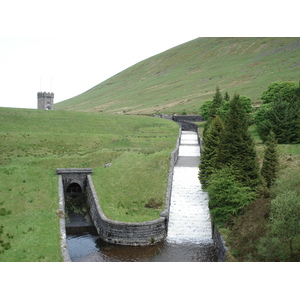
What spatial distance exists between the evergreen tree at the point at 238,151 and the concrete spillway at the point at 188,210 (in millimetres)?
5150

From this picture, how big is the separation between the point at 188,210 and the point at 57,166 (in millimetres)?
18429

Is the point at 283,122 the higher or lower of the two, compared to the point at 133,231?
higher

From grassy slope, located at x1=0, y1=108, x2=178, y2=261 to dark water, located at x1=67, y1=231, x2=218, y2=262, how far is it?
253 cm

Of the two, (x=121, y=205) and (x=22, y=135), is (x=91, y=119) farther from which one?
(x=121, y=205)

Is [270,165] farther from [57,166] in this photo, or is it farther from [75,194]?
[57,166]

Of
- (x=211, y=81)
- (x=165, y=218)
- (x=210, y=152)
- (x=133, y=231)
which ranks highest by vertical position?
(x=211, y=81)

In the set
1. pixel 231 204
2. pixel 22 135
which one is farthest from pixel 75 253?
pixel 22 135

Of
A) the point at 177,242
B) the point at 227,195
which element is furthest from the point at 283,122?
the point at 177,242

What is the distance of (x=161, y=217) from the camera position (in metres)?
30.4

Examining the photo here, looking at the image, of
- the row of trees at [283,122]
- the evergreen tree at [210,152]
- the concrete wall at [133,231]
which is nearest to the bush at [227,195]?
the concrete wall at [133,231]

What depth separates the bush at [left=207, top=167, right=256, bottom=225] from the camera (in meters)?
28.5

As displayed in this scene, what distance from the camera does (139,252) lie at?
2770 cm

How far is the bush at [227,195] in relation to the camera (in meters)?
28.5

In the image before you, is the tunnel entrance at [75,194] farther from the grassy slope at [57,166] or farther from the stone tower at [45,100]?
the stone tower at [45,100]
